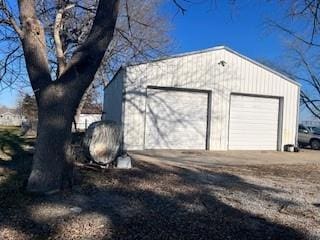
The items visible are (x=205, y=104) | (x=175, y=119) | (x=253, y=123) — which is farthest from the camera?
(x=253, y=123)

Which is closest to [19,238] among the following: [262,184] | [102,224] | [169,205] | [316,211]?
[102,224]

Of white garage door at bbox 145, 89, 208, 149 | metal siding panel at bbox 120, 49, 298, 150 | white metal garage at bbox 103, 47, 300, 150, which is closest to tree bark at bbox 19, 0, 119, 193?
white metal garage at bbox 103, 47, 300, 150

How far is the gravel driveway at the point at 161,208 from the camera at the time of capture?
5434mm

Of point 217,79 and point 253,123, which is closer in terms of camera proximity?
point 217,79

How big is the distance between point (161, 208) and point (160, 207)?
0.06 m

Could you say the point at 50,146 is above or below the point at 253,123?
below

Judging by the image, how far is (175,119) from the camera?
61.9ft

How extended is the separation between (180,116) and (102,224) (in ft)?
44.2

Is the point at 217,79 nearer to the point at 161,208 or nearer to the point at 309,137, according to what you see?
the point at 309,137

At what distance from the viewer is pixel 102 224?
18.6 feet

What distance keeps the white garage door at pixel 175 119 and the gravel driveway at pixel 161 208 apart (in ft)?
26.4

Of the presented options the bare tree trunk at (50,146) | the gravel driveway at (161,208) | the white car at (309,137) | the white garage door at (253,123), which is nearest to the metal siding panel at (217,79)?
the white garage door at (253,123)

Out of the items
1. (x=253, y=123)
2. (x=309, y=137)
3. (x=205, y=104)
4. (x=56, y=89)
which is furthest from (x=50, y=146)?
(x=309, y=137)

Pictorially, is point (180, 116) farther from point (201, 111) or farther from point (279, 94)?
point (279, 94)
